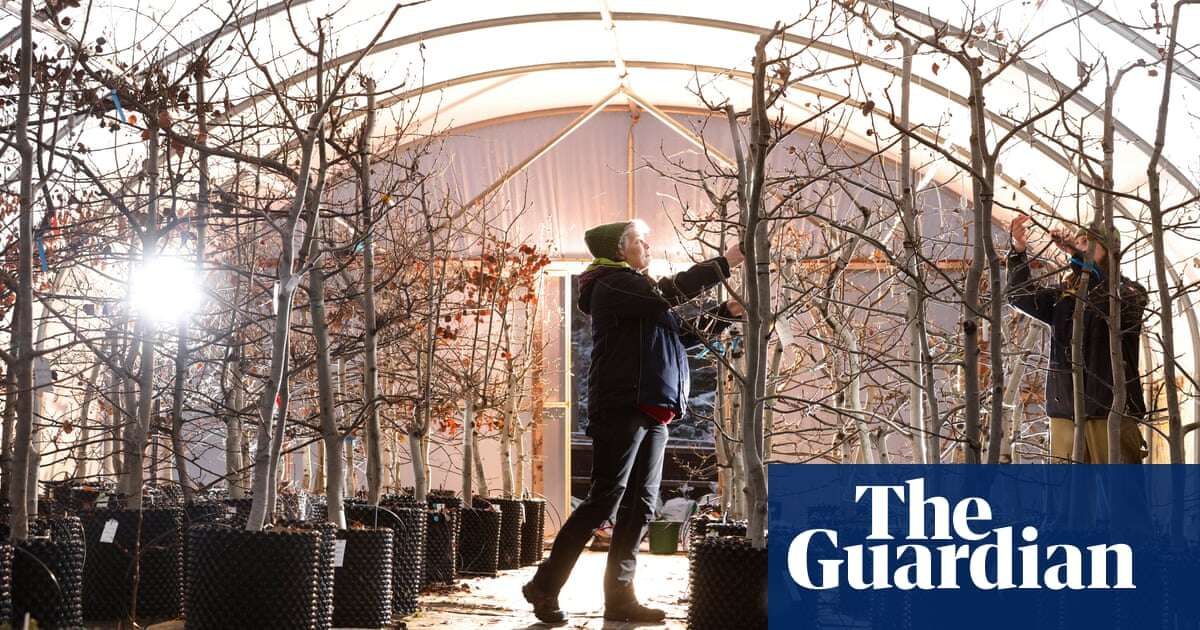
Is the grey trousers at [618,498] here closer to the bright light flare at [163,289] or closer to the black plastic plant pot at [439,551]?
the bright light flare at [163,289]

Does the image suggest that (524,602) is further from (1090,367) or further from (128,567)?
(1090,367)

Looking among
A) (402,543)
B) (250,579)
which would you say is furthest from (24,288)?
(402,543)

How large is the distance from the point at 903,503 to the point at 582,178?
26.2ft

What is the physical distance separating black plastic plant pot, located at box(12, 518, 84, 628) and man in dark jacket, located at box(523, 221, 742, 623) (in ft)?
5.18

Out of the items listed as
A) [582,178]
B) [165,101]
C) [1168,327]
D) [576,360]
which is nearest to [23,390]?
[165,101]

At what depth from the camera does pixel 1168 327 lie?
295cm

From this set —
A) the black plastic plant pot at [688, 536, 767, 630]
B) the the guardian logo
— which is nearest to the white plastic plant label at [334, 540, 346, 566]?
the black plastic plant pot at [688, 536, 767, 630]

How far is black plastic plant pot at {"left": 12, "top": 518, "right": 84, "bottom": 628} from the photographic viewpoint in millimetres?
3436

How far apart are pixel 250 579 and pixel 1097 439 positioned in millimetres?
2867

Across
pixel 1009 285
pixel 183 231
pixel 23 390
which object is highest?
pixel 183 231

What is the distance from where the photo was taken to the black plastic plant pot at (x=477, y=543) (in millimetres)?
6992

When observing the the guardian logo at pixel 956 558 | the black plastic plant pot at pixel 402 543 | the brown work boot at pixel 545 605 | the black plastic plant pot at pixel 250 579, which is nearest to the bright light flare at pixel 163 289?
the black plastic plant pot at pixel 250 579

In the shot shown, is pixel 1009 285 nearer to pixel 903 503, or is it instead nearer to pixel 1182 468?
Result: pixel 1182 468

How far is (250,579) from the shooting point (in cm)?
346
